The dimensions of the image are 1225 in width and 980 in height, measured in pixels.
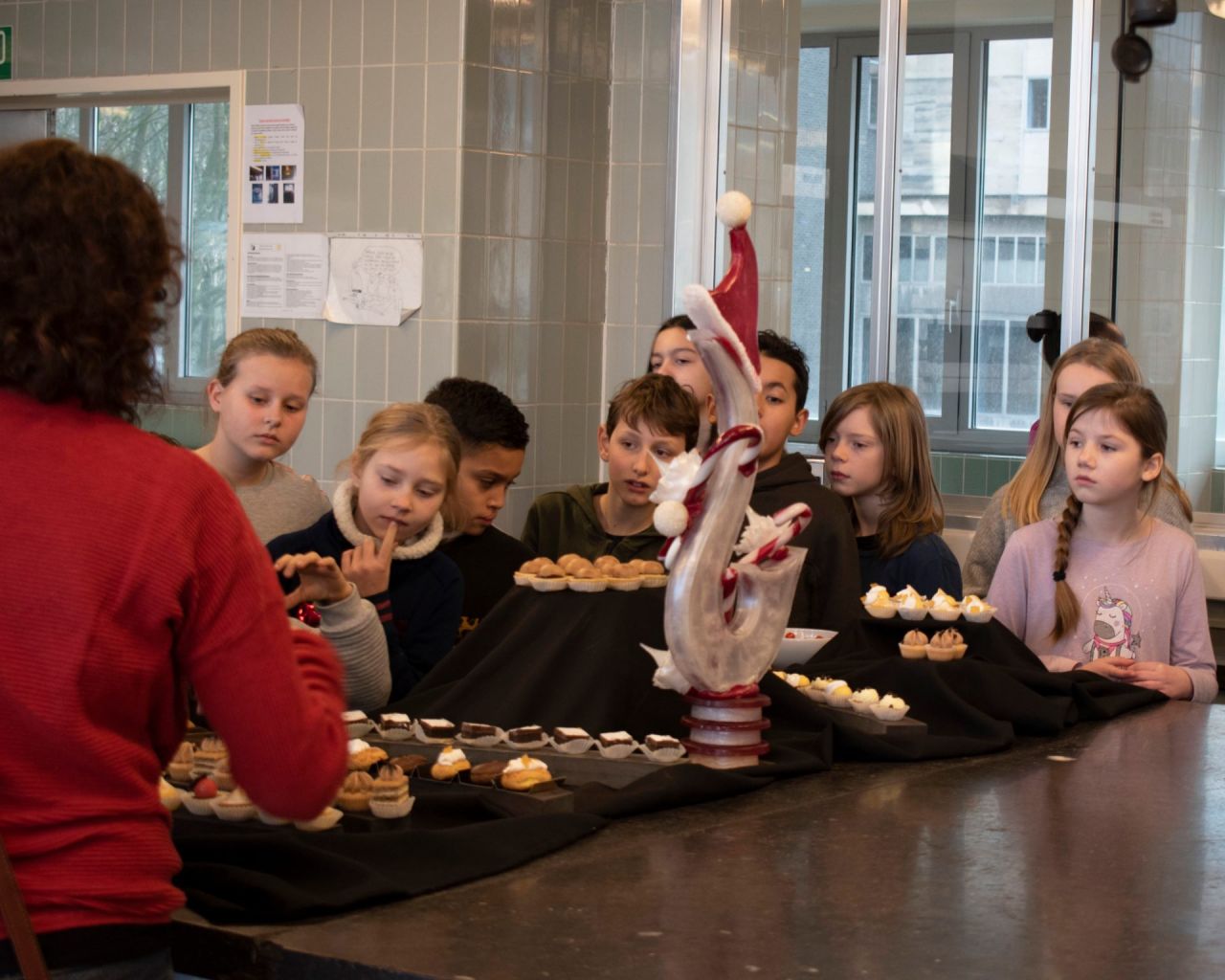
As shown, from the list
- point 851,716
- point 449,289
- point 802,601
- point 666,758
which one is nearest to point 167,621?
point 666,758

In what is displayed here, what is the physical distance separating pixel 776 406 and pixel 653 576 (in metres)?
1.29

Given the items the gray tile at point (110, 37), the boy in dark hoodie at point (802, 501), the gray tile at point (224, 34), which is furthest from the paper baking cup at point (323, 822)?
the gray tile at point (110, 37)

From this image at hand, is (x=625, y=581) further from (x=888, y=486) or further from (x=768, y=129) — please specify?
(x=768, y=129)

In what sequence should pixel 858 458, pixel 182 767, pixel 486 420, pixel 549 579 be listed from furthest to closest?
1. pixel 858 458
2. pixel 486 420
3. pixel 549 579
4. pixel 182 767

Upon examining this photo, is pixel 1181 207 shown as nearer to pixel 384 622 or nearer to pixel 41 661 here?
pixel 384 622

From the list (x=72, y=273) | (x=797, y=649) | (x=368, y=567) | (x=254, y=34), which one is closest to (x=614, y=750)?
(x=797, y=649)

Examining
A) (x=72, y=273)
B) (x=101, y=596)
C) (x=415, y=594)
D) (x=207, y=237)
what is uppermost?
(x=207, y=237)

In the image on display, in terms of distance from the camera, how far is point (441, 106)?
4.88 meters

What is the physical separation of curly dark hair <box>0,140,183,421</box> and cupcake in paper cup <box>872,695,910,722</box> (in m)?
1.29

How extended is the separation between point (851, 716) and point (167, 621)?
1255 mm

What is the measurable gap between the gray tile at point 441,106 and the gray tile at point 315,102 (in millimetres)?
361

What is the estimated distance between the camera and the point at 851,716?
2.25m

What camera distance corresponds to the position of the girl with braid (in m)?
2.87

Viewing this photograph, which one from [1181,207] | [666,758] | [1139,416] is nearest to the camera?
[666,758]
